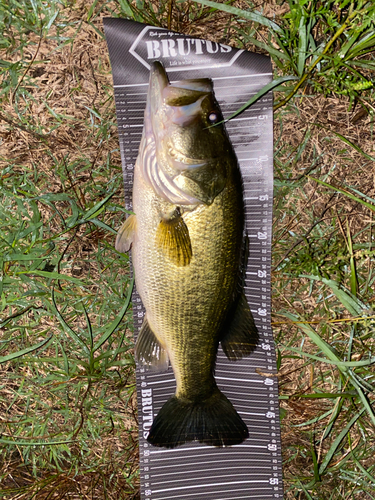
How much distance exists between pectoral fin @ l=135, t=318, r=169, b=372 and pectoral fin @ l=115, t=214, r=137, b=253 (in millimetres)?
472

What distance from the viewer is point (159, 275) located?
6.52 ft

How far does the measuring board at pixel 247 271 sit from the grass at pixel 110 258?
119 millimetres

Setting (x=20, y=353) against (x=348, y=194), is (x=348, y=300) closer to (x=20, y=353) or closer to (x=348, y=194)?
(x=348, y=194)

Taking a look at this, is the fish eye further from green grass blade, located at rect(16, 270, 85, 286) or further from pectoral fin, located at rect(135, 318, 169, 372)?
green grass blade, located at rect(16, 270, 85, 286)

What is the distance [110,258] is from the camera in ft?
8.05

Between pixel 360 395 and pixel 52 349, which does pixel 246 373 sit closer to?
pixel 360 395

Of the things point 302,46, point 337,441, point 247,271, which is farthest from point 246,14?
point 337,441

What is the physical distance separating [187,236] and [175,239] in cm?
6

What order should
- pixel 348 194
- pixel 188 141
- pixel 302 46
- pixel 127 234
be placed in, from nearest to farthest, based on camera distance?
pixel 188 141, pixel 127 234, pixel 302 46, pixel 348 194

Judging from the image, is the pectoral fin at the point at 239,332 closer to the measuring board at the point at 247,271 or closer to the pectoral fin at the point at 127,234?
the measuring board at the point at 247,271

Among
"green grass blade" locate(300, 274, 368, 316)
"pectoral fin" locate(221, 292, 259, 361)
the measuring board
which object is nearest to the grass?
"green grass blade" locate(300, 274, 368, 316)

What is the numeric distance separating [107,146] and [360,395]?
2.27 metres

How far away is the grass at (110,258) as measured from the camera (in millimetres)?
2365

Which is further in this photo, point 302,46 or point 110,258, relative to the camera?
point 110,258
